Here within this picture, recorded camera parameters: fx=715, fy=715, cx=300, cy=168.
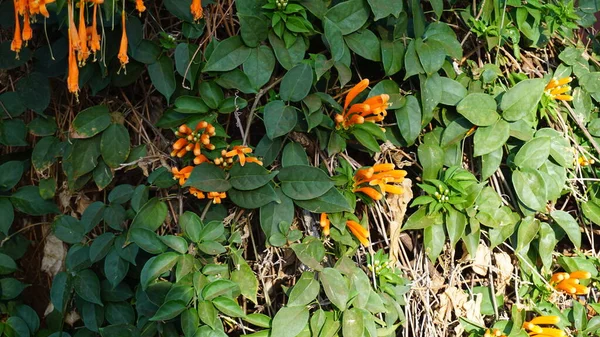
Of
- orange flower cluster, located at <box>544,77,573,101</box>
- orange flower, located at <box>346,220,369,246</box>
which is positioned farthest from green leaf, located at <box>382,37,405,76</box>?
orange flower cluster, located at <box>544,77,573,101</box>

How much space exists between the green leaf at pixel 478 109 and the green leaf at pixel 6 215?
4.54 feet

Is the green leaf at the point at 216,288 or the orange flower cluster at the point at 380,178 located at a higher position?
the orange flower cluster at the point at 380,178

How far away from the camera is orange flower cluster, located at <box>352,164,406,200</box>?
6.26 ft

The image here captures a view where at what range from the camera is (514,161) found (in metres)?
2.19

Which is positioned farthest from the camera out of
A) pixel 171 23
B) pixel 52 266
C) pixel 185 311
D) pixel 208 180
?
pixel 52 266

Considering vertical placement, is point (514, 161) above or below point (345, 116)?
below

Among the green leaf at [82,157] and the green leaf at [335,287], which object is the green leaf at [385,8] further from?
the green leaf at [82,157]

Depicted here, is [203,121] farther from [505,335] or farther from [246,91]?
[505,335]

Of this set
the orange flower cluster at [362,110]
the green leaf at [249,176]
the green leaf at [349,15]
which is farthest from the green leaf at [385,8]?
the green leaf at [249,176]

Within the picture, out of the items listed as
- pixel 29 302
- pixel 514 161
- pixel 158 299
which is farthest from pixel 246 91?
pixel 29 302

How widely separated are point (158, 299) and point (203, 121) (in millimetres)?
482

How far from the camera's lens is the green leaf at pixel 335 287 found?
187cm

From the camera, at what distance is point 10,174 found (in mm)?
2182

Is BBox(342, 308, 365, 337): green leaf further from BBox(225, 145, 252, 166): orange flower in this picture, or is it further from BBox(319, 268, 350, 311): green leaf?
BBox(225, 145, 252, 166): orange flower
